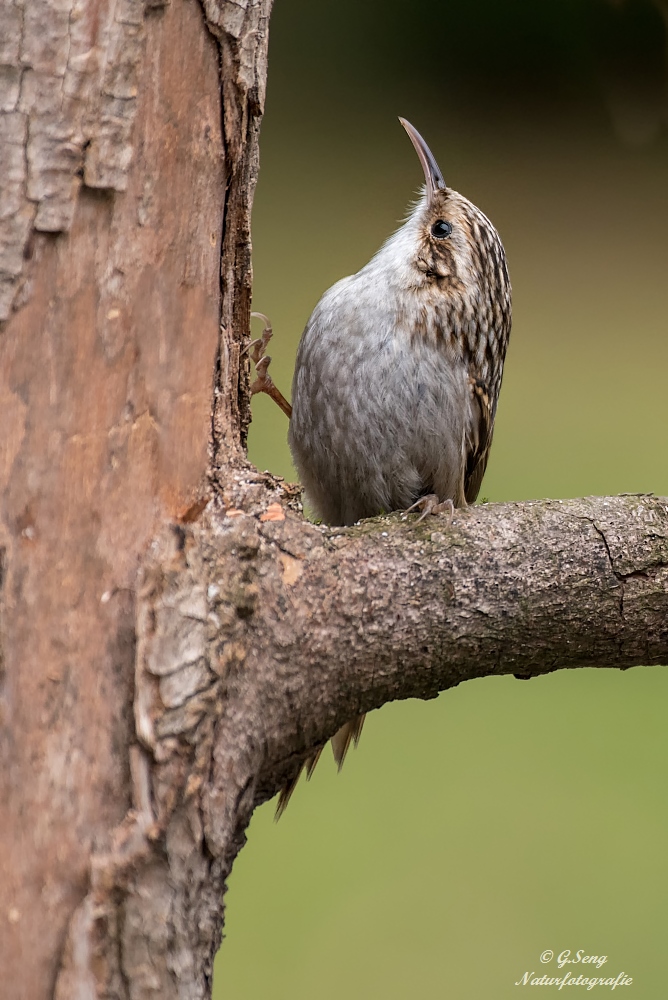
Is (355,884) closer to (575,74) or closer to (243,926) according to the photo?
(243,926)

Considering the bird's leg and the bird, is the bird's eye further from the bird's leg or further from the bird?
the bird's leg

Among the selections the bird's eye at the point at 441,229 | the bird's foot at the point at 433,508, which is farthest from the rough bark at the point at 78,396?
the bird's eye at the point at 441,229

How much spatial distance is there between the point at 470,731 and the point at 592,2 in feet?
5.31

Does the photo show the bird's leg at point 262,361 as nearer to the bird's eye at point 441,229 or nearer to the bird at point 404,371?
the bird at point 404,371

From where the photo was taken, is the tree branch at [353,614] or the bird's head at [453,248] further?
the bird's head at [453,248]

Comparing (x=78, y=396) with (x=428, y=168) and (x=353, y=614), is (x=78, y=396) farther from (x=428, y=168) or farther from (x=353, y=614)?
(x=428, y=168)

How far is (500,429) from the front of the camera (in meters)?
2.34

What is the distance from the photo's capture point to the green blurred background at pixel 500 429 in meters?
2.00

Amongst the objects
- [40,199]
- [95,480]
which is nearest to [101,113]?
[40,199]

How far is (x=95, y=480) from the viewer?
0.86 m

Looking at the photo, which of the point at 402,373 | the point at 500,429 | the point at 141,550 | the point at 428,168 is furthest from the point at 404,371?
the point at 500,429

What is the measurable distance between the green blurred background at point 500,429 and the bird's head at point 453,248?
24.4 inches

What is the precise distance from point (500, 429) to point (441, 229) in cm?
90

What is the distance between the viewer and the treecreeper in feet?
4.47
